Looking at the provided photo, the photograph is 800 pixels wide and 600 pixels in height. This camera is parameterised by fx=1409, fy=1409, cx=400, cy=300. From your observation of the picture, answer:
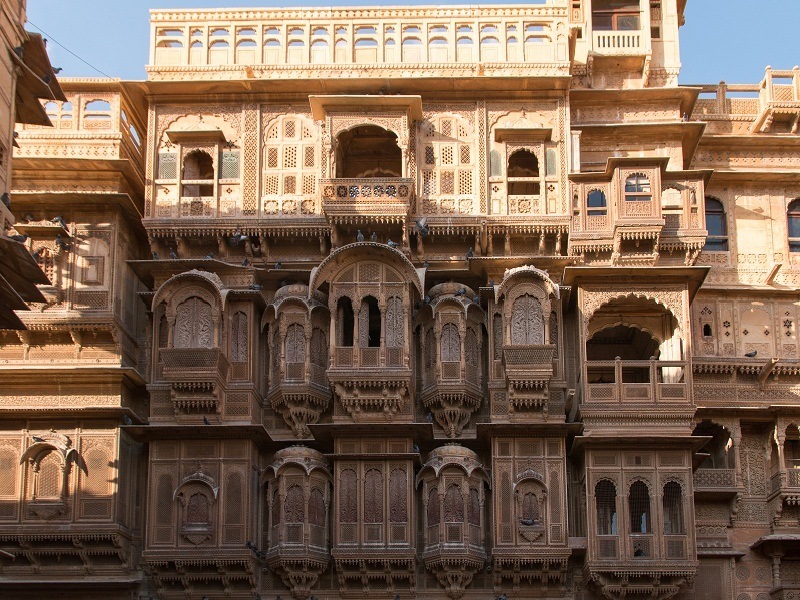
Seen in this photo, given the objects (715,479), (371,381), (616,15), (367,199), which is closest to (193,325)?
(371,381)

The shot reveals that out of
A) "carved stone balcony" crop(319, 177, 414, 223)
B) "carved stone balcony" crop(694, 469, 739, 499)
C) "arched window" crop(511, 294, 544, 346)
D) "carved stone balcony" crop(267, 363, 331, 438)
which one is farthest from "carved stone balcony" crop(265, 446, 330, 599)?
"carved stone balcony" crop(694, 469, 739, 499)

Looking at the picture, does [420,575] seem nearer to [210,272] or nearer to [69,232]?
[210,272]

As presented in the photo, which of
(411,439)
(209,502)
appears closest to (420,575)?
(411,439)

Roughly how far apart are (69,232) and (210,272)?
3.14 m

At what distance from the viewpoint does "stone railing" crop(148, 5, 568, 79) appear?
99.9 ft

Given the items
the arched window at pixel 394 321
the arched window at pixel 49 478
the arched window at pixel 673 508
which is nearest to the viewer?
the arched window at pixel 673 508

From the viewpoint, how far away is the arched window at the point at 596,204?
29.2 metres

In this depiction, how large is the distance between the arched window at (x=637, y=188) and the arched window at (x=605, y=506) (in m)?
5.88

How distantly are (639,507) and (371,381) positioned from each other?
587 centimetres

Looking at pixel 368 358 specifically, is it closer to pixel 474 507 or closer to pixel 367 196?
pixel 367 196

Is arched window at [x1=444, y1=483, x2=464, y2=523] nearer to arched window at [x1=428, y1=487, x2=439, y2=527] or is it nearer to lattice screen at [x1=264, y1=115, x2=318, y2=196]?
arched window at [x1=428, y1=487, x2=439, y2=527]

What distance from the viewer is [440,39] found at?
30641 mm

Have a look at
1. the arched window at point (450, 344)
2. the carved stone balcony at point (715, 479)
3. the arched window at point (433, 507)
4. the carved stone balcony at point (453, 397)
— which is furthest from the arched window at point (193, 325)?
the carved stone balcony at point (715, 479)

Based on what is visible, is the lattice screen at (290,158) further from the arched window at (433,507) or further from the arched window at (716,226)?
the arched window at (716,226)
